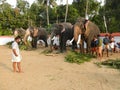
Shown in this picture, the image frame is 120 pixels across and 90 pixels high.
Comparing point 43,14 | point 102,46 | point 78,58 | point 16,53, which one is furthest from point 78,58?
point 43,14

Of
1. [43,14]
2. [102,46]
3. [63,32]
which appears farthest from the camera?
[43,14]

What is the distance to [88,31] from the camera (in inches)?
834

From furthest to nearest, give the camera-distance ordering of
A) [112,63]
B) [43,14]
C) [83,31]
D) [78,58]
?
[43,14]
[83,31]
[78,58]
[112,63]

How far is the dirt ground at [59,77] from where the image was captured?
12.1 meters

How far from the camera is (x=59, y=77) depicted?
13.9 meters

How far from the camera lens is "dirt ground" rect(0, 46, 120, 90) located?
12.1 meters

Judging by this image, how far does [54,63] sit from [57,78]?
4.58 meters

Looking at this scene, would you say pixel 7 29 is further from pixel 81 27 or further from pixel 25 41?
pixel 81 27

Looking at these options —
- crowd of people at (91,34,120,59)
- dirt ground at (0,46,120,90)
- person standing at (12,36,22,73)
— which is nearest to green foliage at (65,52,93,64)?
dirt ground at (0,46,120,90)

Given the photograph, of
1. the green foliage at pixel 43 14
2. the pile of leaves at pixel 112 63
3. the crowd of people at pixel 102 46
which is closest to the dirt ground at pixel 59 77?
the pile of leaves at pixel 112 63

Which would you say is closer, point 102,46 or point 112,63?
point 112,63

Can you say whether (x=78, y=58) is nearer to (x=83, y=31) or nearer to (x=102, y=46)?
(x=83, y=31)

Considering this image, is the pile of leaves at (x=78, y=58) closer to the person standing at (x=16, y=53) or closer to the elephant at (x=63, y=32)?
the elephant at (x=63, y=32)

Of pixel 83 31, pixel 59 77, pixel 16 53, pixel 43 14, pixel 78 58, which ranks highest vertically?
pixel 43 14
